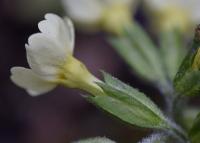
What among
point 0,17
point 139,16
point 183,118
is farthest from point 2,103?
point 183,118

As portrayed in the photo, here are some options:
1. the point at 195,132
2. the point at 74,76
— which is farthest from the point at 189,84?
the point at 74,76

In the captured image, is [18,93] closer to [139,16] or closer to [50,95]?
[50,95]

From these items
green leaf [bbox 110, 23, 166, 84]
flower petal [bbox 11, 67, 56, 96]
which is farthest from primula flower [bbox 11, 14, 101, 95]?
green leaf [bbox 110, 23, 166, 84]

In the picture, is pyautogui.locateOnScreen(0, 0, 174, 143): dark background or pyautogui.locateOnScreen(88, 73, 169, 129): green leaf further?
pyautogui.locateOnScreen(0, 0, 174, 143): dark background

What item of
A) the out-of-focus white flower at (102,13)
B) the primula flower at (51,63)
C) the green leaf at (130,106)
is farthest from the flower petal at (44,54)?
the out-of-focus white flower at (102,13)

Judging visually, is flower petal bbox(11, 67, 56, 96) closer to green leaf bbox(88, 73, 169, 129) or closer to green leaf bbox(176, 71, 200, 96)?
green leaf bbox(88, 73, 169, 129)
